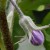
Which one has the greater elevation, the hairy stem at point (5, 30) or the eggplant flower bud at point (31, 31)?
the hairy stem at point (5, 30)

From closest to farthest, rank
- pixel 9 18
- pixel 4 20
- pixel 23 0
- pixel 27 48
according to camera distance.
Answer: pixel 4 20
pixel 9 18
pixel 23 0
pixel 27 48

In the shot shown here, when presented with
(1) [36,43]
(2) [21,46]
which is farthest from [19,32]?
(1) [36,43]

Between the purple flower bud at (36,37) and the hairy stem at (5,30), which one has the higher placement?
the hairy stem at (5,30)

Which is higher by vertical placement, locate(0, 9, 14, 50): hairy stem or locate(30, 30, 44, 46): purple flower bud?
locate(0, 9, 14, 50): hairy stem

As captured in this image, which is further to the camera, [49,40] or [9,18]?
[49,40]

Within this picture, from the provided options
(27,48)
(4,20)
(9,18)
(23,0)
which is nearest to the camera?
(4,20)

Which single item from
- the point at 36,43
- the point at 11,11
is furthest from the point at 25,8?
the point at 36,43

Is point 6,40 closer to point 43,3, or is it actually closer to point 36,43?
point 36,43

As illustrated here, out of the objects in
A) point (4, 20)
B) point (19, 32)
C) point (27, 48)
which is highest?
point (4, 20)

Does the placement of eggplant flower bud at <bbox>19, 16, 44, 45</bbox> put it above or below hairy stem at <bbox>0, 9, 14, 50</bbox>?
below

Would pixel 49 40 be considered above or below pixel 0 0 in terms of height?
below
